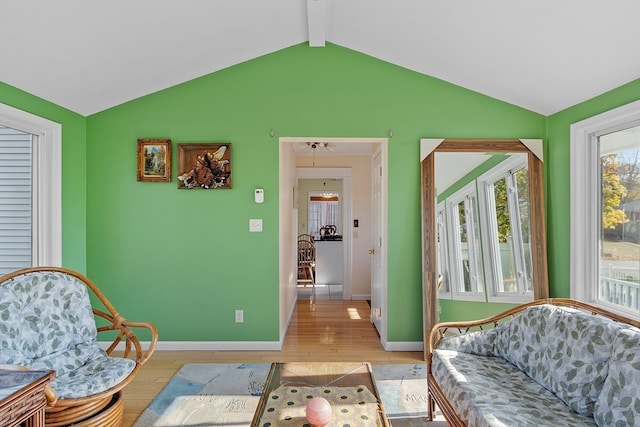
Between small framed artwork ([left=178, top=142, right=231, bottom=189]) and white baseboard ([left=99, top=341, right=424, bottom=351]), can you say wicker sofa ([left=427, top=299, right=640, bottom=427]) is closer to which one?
white baseboard ([left=99, top=341, right=424, bottom=351])

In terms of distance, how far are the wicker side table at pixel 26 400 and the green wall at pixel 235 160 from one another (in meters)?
1.84

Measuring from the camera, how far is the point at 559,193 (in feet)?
10.9

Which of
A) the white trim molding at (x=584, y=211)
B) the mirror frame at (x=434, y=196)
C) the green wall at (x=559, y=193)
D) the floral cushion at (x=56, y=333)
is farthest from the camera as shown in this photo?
the mirror frame at (x=434, y=196)

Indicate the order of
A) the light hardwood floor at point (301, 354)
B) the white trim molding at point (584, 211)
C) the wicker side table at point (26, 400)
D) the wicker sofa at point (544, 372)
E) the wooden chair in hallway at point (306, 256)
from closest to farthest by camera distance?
the wicker side table at point (26, 400)
the wicker sofa at point (544, 372)
the light hardwood floor at point (301, 354)
the white trim molding at point (584, 211)
the wooden chair in hallway at point (306, 256)

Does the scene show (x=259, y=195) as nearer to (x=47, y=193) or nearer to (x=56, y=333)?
(x=47, y=193)

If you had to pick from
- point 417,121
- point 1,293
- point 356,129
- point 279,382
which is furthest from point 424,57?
point 1,293

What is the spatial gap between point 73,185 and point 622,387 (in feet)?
13.4

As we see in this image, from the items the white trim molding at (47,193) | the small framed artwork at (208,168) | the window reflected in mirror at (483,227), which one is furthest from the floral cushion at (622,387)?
the white trim molding at (47,193)

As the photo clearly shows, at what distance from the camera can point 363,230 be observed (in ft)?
19.3

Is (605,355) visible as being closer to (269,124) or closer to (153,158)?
(269,124)

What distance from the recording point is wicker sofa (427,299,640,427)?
159 centimetres

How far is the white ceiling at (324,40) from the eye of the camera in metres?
2.21

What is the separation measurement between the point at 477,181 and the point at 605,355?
2.02 meters

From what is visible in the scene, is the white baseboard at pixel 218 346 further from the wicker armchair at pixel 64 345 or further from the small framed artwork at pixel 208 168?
the small framed artwork at pixel 208 168
